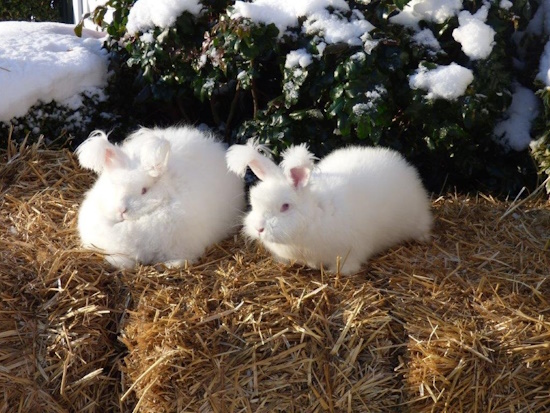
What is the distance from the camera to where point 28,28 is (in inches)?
220

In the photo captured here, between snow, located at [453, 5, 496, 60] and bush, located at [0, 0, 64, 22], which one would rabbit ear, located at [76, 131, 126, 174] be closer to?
snow, located at [453, 5, 496, 60]

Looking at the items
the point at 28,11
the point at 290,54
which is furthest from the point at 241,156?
the point at 28,11

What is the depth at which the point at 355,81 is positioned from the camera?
13.5 feet

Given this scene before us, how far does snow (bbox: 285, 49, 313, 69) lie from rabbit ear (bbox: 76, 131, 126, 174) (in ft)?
3.58

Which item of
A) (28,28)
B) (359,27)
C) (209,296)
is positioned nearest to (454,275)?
(209,296)

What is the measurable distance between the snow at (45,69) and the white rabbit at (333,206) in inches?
70.2

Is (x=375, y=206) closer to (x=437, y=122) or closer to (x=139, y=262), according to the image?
(x=437, y=122)

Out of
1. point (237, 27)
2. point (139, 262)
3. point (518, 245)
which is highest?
point (237, 27)

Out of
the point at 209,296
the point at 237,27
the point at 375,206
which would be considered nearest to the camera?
the point at 209,296

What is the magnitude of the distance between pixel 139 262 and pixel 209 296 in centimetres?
55

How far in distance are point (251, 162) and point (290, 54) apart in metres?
0.94

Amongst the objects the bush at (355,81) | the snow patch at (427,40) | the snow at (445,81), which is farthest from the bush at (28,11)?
the snow at (445,81)

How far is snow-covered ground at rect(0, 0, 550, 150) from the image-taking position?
13.8ft

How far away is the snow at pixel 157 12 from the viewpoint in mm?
4551
